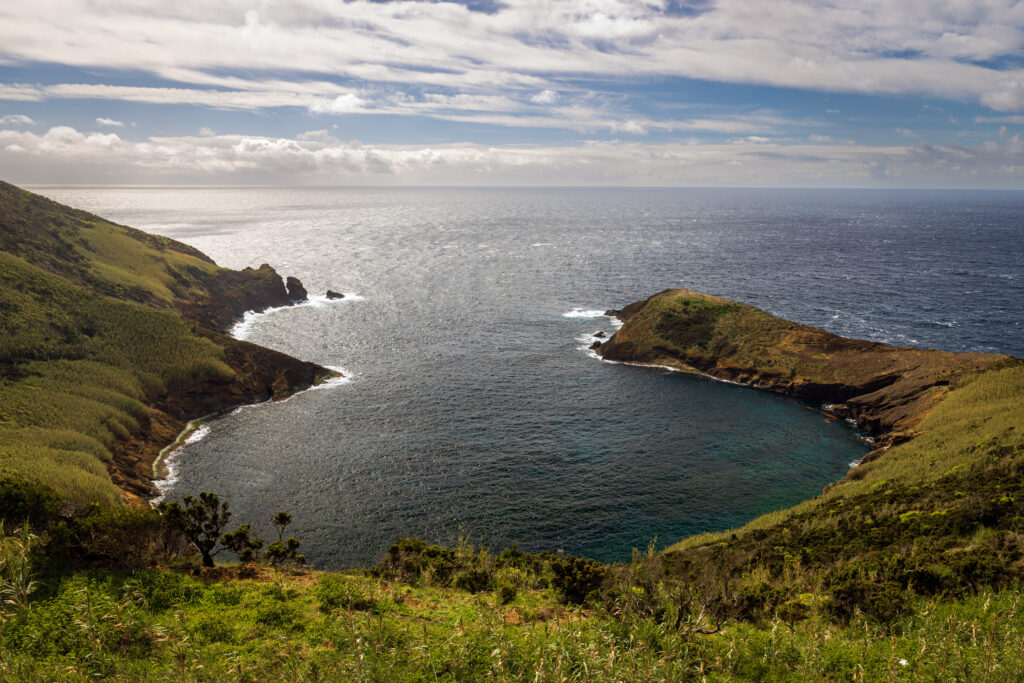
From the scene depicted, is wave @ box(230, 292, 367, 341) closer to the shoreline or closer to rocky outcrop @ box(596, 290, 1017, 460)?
the shoreline

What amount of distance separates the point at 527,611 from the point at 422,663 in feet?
34.9

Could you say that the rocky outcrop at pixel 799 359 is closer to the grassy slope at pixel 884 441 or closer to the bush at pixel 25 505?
the grassy slope at pixel 884 441

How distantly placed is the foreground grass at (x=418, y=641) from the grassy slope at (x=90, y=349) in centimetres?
3664

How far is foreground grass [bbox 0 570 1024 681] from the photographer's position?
13641mm

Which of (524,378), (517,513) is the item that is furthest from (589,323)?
(517,513)

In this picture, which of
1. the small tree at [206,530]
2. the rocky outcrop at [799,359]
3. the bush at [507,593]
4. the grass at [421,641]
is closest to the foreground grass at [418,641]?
the grass at [421,641]

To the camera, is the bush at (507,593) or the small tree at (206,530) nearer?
the bush at (507,593)

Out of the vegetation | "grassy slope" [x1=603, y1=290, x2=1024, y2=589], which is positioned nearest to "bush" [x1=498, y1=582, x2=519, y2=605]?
the vegetation

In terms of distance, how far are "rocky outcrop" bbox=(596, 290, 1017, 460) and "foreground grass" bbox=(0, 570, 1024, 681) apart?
60341 mm

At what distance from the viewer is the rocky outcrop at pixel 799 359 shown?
77725 mm

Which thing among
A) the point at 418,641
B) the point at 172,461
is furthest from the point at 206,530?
the point at 172,461

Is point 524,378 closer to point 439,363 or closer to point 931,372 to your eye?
point 439,363

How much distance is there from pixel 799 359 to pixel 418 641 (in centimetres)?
9174

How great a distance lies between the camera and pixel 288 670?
53.2 ft
